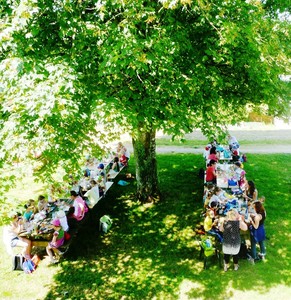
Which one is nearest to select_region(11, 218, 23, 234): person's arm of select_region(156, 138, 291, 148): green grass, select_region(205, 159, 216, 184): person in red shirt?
select_region(205, 159, 216, 184): person in red shirt

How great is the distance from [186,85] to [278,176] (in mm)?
9214

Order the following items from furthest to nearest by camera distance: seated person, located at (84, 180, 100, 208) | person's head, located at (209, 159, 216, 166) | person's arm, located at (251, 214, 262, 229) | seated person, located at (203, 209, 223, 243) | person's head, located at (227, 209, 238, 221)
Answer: person's head, located at (209, 159, 216, 166) → seated person, located at (84, 180, 100, 208) → seated person, located at (203, 209, 223, 243) → person's arm, located at (251, 214, 262, 229) → person's head, located at (227, 209, 238, 221)

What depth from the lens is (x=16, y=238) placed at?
8.97m

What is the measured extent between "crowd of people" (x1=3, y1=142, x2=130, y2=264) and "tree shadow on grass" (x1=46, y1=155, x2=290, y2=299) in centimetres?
65

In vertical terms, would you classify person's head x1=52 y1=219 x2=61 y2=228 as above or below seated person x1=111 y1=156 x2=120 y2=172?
below

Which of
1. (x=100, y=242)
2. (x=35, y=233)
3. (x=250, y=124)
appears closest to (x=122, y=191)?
(x=100, y=242)

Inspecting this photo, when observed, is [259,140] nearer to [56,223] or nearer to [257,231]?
[257,231]

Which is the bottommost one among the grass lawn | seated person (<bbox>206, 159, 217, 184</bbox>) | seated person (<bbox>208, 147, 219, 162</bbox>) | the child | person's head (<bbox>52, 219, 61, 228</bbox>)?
the grass lawn

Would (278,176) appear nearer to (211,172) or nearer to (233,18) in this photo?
(211,172)

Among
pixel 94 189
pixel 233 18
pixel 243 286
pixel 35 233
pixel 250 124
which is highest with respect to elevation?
pixel 233 18

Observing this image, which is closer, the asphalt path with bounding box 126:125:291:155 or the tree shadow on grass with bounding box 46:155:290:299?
the tree shadow on grass with bounding box 46:155:290:299

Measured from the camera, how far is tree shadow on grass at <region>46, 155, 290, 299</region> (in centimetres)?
763

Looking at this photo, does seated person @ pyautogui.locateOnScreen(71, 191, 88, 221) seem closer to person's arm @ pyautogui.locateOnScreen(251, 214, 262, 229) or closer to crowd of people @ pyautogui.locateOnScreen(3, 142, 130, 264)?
crowd of people @ pyautogui.locateOnScreen(3, 142, 130, 264)

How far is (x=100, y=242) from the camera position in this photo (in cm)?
985
